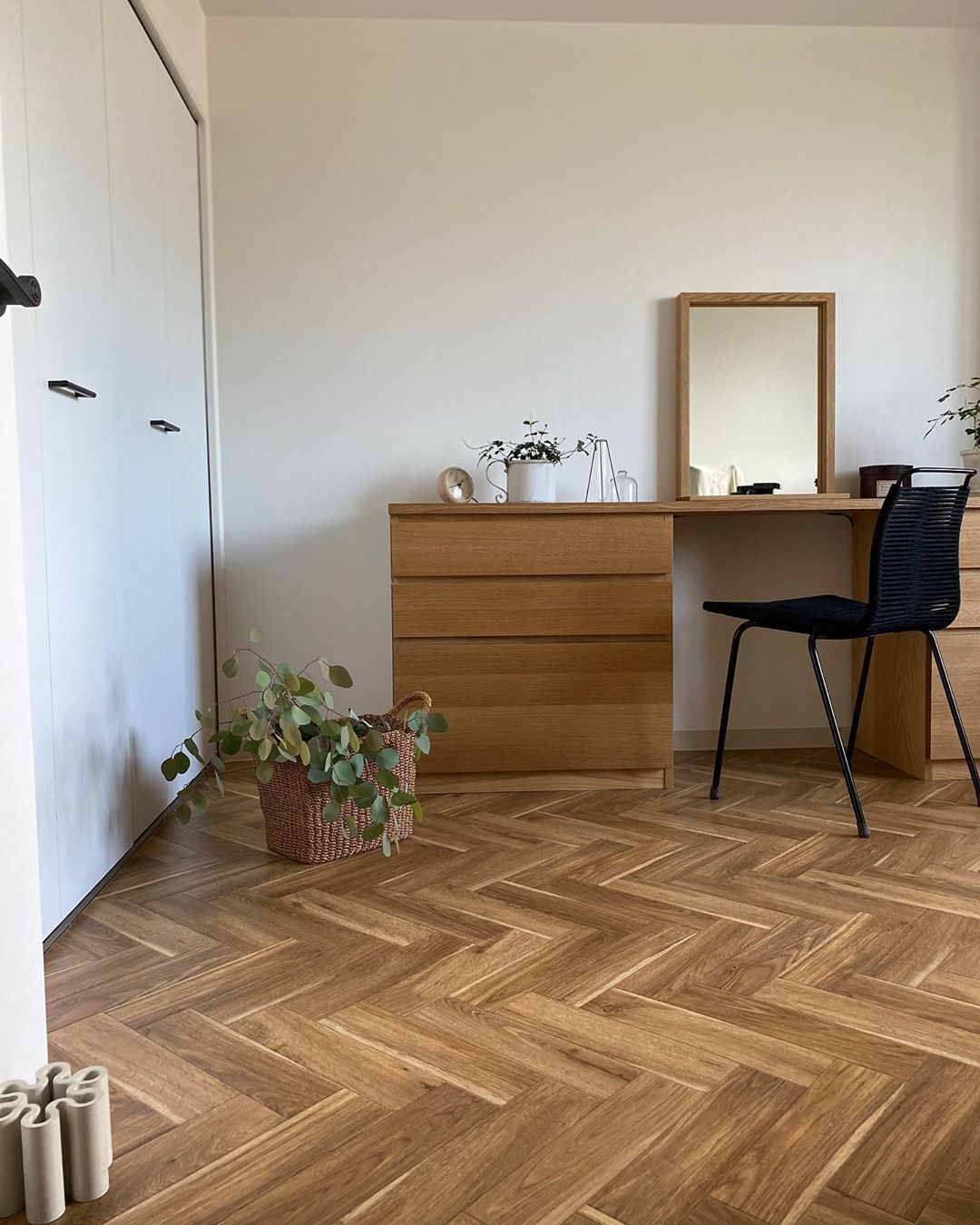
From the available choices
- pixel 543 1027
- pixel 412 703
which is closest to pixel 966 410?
pixel 412 703

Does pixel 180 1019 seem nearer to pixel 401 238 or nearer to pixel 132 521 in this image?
pixel 132 521

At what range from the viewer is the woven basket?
7.18 feet

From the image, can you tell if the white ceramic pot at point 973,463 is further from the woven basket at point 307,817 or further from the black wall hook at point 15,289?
the black wall hook at point 15,289

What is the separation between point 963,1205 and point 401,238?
2884mm

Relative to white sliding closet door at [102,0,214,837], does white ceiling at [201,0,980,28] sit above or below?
above

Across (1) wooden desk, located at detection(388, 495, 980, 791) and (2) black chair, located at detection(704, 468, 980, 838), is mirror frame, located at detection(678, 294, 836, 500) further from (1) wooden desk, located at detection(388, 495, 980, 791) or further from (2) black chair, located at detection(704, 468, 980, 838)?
(2) black chair, located at detection(704, 468, 980, 838)

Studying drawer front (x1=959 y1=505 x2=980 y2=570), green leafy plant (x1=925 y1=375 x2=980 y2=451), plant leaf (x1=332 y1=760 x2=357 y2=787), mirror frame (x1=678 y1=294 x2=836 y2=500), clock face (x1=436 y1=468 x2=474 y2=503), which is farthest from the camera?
green leafy plant (x1=925 y1=375 x2=980 y2=451)

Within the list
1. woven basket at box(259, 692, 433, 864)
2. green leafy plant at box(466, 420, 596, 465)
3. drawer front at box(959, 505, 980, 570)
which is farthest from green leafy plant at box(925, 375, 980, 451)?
woven basket at box(259, 692, 433, 864)

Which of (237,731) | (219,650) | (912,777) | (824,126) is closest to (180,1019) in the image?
(237,731)

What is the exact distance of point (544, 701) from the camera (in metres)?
2.74

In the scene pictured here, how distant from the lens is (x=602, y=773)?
282 centimetres

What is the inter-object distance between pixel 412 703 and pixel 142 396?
0.96 metres

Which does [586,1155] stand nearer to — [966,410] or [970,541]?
[970,541]

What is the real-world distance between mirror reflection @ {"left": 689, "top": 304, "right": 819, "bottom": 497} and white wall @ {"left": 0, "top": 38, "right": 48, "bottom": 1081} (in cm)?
236
